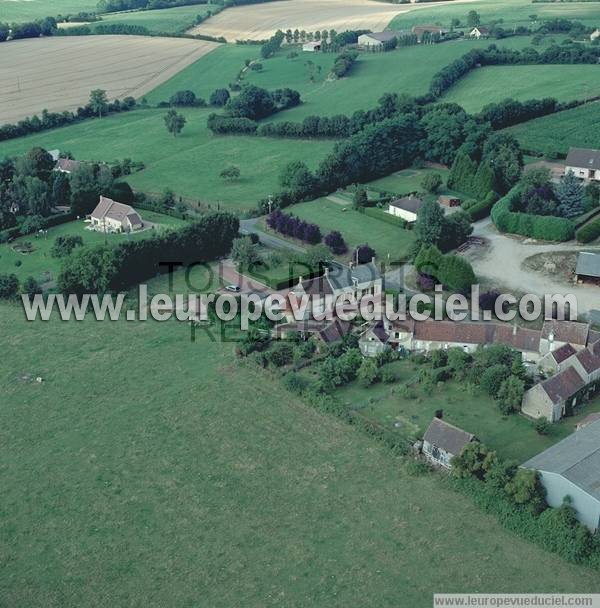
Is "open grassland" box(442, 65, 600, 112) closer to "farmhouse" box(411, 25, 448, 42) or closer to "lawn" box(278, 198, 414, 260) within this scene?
"farmhouse" box(411, 25, 448, 42)

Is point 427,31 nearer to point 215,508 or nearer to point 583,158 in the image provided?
point 583,158

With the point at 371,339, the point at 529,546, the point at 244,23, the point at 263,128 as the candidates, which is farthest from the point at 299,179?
the point at 244,23

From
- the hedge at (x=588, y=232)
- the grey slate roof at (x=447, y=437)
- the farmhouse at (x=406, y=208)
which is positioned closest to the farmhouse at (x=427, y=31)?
the farmhouse at (x=406, y=208)

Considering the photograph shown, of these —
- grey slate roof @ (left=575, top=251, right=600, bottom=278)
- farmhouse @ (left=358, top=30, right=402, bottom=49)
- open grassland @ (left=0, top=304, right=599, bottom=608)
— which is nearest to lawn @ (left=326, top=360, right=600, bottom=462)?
open grassland @ (left=0, top=304, right=599, bottom=608)

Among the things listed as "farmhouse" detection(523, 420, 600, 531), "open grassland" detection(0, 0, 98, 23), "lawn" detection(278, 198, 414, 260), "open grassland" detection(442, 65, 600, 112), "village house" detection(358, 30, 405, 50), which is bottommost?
"lawn" detection(278, 198, 414, 260)

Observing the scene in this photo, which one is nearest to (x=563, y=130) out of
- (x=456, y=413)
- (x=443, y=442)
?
(x=456, y=413)

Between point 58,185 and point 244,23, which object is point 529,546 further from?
point 244,23

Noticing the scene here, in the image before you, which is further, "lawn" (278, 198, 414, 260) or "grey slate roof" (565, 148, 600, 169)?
"grey slate roof" (565, 148, 600, 169)
